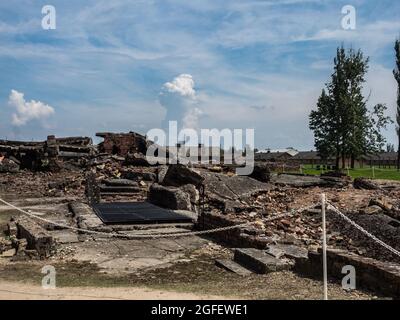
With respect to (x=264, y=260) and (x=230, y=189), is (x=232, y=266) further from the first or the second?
(x=230, y=189)

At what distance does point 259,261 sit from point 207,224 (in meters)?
3.95

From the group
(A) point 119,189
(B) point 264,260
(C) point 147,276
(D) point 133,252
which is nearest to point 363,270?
(B) point 264,260

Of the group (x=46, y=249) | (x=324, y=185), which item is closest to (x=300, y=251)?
(x=46, y=249)

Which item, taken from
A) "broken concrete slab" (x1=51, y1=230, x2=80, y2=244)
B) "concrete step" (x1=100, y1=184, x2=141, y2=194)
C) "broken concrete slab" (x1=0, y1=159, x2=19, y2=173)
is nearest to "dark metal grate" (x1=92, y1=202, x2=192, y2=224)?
"broken concrete slab" (x1=51, y1=230, x2=80, y2=244)

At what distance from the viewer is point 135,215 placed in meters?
12.0

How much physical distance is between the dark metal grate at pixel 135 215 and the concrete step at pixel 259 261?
407 cm

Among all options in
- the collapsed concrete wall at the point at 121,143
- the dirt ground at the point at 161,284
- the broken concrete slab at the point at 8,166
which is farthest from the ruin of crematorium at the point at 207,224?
the collapsed concrete wall at the point at 121,143

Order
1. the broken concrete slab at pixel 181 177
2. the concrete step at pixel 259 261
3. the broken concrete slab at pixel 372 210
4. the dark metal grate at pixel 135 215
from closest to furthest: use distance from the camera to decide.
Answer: the concrete step at pixel 259 261 → the dark metal grate at pixel 135 215 → the broken concrete slab at pixel 372 210 → the broken concrete slab at pixel 181 177

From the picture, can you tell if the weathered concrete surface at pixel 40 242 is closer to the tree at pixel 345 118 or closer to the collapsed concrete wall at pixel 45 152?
the collapsed concrete wall at pixel 45 152

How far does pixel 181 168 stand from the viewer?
17.6 meters

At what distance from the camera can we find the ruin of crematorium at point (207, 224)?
7.20 metres
